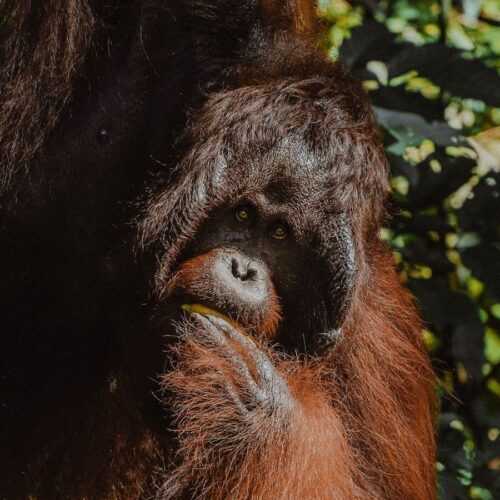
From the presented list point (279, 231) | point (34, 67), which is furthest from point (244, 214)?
point (34, 67)

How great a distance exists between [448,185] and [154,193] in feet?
2.60

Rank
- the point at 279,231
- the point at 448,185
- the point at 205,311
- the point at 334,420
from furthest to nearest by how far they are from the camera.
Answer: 1. the point at 448,185
2. the point at 334,420
3. the point at 279,231
4. the point at 205,311

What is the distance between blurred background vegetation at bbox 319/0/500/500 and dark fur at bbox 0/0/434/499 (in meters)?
0.32

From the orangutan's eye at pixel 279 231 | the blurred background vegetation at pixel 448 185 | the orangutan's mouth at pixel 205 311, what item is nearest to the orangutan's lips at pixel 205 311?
the orangutan's mouth at pixel 205 311

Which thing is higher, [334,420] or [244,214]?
[244,214]

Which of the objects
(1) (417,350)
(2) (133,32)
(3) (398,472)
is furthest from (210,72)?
(3) (398,472)

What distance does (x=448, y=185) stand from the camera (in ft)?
8.14

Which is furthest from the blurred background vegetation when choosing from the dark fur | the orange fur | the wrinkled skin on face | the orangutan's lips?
the orangutan's lips

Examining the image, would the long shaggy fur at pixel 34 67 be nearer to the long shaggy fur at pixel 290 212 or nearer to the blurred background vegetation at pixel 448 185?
the long shaggy fur at pixel 290 212

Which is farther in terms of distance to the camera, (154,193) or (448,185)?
(448,185)

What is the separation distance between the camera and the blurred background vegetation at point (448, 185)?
96.2 inches

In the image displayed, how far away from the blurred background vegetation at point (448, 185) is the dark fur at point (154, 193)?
322mm

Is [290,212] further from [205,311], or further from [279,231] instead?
[205,311]

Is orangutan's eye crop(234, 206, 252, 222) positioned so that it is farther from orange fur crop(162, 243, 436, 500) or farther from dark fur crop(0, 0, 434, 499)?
orange fur crop(162, 243, 436, 500)
